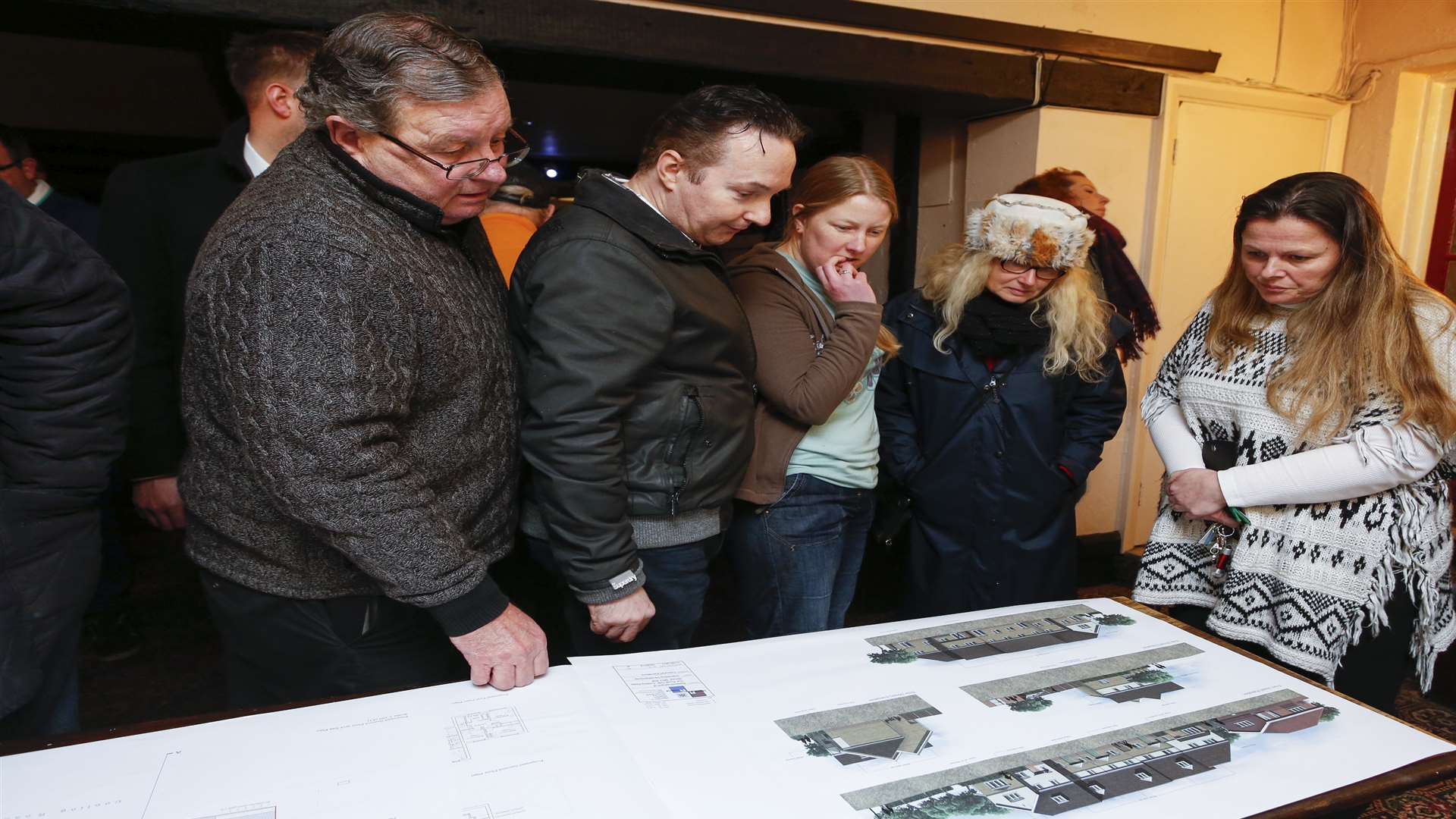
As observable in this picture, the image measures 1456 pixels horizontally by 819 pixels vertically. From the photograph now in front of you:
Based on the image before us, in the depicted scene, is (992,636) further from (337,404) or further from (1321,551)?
(337,404)

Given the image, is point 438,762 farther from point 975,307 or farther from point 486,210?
point 975,307

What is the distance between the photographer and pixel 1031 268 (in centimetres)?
204

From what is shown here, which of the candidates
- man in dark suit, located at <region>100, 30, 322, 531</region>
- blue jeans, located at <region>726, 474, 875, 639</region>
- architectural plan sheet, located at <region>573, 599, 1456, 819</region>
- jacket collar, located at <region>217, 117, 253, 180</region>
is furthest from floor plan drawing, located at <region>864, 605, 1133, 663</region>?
A: jacket collar, located at <region>217, 117, 253, 180</region>

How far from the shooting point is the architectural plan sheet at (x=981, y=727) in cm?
98

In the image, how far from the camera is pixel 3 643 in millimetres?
1173

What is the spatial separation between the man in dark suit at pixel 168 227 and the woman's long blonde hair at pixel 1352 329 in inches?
85.6

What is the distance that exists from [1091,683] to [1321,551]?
28.2 inches

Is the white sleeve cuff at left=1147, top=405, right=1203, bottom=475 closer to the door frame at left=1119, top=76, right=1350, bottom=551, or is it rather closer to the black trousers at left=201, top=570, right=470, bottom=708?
the black trousers at left=201, top=570, right=470, bottom=708

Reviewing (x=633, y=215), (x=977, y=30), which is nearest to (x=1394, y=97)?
(x=977, y=30)

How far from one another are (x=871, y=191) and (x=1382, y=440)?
43.4 inches

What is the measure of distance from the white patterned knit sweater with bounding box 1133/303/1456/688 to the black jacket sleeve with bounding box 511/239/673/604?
1.26 meters

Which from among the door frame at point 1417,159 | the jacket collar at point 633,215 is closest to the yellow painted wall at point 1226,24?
the door frame at point 1417,159

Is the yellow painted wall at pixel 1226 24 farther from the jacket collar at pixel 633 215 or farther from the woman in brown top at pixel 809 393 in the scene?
the jacket collar at pixel 633 215

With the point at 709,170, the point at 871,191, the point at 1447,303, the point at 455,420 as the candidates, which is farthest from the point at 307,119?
the point at 1447,303
